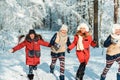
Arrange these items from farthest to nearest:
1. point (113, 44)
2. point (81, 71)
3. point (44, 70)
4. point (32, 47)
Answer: point (44, 70) < point (32, 47) < point (81, 71) < point (113, 44)

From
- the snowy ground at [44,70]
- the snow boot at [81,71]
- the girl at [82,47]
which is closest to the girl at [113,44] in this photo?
the girl at [82,47]

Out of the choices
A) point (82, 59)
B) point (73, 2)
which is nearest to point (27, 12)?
point (82, 59)

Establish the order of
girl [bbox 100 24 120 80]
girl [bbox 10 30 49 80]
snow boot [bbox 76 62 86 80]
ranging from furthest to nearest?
girl [bbox 10 30 49 80] < snow boot [bbox 76 62 86 80] < girl [bbox 100 24 120 80]

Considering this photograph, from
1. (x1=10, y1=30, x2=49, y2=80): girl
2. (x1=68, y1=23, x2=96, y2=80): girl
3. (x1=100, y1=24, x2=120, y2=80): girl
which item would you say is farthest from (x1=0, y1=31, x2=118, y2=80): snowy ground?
Result: (x1=100, y1=24, x2=120, y2=80): girl

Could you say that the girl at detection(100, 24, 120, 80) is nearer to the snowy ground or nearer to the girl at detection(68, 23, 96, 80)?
the girl at detection(68, 23, 96, 80)

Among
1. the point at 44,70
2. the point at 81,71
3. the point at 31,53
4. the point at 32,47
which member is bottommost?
the point at 44,70

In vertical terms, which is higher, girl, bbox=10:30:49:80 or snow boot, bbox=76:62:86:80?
girl, bbox=10:30:49:80

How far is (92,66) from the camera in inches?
496

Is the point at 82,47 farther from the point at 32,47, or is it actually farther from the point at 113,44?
the point at 32,47

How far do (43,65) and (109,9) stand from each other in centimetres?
3950

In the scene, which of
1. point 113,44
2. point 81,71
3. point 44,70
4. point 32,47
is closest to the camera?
point 113,44

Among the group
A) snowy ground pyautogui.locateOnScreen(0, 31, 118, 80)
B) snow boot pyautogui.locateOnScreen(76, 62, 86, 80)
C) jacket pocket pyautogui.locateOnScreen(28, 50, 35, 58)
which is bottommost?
snowy ground pyautogui.locateOnScreen(0, 31, 118, 80)

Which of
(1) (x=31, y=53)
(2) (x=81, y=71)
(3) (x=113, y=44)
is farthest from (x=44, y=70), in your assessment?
(3) (x=113, y=44)

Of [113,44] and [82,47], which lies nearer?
[113,44]
